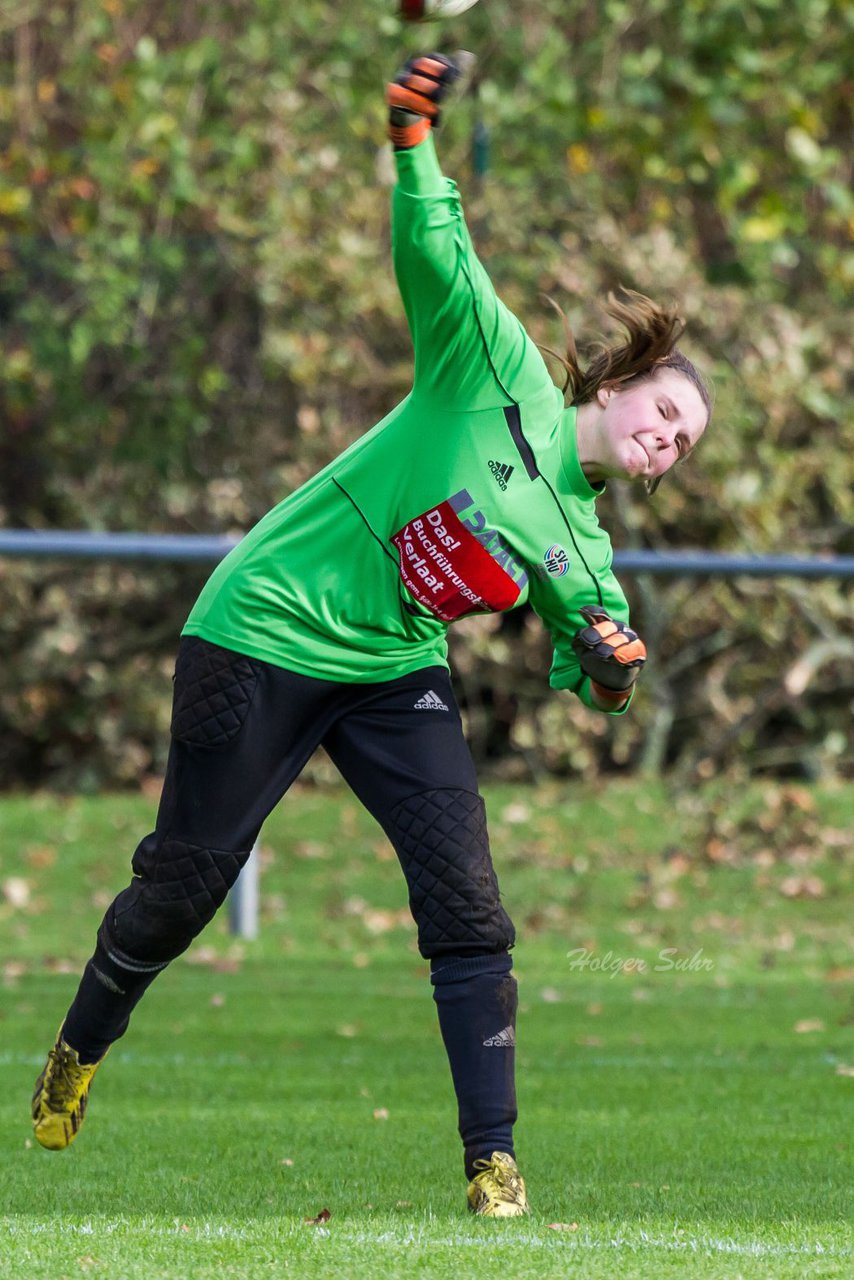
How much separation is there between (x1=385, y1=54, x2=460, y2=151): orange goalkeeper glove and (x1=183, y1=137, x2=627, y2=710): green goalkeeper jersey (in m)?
0.07

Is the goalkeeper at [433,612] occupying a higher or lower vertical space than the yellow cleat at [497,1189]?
higher

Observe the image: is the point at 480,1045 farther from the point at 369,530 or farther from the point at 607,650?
the point at 369,530

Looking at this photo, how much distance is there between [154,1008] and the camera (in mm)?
7430

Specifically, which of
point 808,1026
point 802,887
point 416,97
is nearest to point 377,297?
point 802,887

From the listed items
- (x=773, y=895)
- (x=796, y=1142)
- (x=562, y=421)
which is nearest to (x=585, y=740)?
(x=773, y=895)

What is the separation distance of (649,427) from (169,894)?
1441mm

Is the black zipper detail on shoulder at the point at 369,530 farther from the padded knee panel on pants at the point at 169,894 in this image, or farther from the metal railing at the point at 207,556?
the metal railing at the point at 207,556

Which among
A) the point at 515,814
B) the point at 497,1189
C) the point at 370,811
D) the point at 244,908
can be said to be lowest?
the point at 515,814

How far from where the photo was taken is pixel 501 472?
417 cm

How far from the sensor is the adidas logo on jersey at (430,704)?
440cm

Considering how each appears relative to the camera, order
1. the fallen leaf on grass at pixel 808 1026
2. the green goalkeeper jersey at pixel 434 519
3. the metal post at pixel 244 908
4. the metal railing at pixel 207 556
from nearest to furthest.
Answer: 1. the green goalkeeper jersey at pixel 434 519
2. the fallen leaf on grass at pixel 808 1026
3. the metal railing at pixel 207 556
4. the metal post at pixel 244 908

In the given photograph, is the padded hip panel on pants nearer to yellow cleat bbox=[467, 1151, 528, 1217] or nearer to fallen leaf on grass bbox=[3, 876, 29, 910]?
Result: yellow cleat bbox=[467, 1151, 528, 1217]

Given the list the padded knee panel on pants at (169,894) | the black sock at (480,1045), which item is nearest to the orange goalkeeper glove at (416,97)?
the padded knee panel on pants at (169,894)

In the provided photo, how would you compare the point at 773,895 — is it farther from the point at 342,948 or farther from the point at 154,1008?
the point at 154,1008
